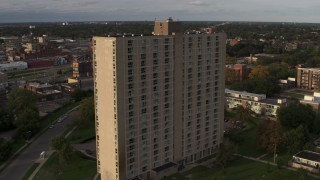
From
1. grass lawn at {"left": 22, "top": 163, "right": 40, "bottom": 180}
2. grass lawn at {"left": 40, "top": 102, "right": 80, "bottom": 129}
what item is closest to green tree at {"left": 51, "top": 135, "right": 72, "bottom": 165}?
grass lawn at {"left": 22, "top": 163, "right": 40, "bottom": 180}

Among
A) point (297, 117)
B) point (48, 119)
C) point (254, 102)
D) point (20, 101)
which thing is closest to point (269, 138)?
point (297, 117)

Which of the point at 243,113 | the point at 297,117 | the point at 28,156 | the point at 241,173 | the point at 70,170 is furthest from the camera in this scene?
the point at 243,113

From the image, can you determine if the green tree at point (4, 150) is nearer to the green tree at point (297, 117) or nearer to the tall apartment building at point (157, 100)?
the tall apartment building at point (157, 100)

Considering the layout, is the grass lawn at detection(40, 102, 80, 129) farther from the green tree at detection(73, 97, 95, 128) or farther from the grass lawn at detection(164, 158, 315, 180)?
the grass lawn at detection(164, 158, 315, 180)

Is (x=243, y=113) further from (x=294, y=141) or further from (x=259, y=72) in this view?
(x=259, y=72)

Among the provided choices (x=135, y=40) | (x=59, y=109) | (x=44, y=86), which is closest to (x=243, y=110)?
(x=135, y=40)

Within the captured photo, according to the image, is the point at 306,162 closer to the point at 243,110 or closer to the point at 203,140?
the point at 203,140

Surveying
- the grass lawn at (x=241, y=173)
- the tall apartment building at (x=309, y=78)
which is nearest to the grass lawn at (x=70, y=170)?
the grass lawn at (x=241, y=173)
